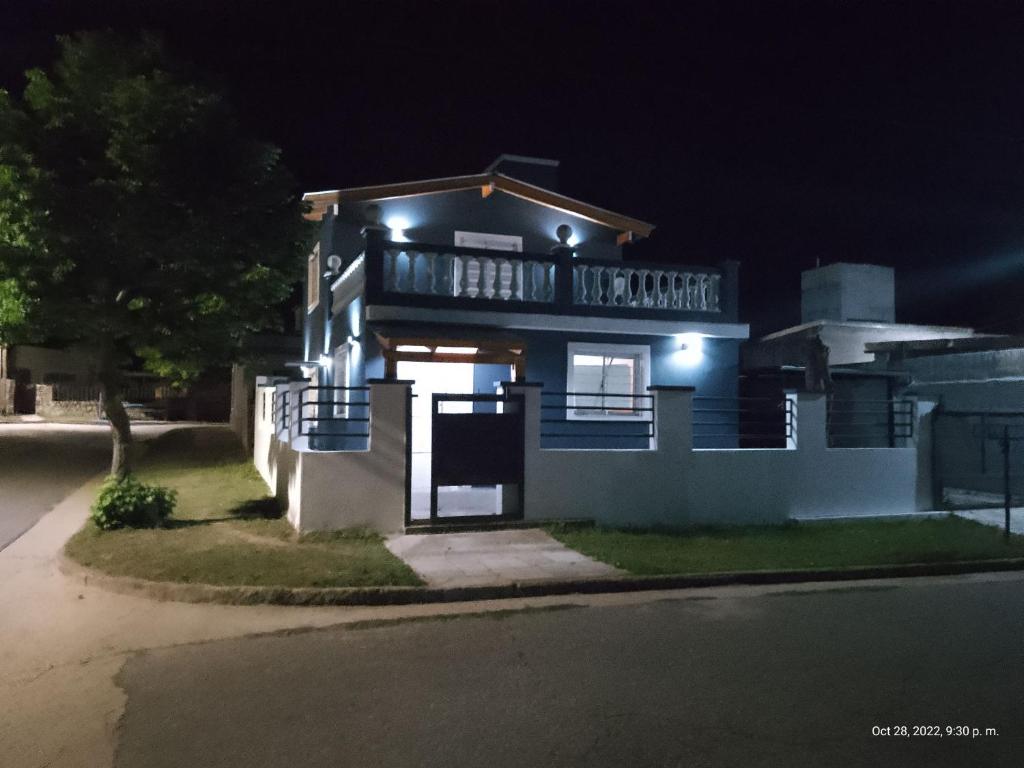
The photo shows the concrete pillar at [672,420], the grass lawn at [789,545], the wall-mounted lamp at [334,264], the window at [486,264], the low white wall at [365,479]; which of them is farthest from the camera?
the wall-mounted lamp at [334,264]

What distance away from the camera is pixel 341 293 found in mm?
15734

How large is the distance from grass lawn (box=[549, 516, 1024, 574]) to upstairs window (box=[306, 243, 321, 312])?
9.78 meters

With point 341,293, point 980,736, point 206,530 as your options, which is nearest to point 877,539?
point 980,736

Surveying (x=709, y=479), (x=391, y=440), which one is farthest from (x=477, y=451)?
(x=709, y=479)

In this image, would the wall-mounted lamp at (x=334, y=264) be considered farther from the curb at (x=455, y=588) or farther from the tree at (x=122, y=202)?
the curb at (x=455, y=588)

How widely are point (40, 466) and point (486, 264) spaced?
12.3 metres

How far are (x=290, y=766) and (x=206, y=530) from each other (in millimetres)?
7108

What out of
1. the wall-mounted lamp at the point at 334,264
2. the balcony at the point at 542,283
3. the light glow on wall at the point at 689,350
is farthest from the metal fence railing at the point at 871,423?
the wall-mounted lamp at the point at 334,264

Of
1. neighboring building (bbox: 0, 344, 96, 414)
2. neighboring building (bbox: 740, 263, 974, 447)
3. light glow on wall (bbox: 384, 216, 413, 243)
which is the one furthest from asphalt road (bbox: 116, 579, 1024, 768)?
neighboring building (bbox: 0, 344, 96, 414)

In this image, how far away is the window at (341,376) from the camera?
49.3ft

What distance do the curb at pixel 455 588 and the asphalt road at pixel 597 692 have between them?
2.39ft

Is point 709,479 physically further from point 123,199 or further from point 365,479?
point 123,199

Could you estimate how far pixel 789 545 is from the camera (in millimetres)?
10922

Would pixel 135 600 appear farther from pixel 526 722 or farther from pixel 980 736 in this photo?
pixel 980 736
